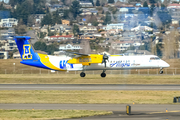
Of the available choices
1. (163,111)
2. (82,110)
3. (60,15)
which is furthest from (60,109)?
(60,15)

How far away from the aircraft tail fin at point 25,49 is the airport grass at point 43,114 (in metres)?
26.2

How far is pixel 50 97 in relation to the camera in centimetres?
2986

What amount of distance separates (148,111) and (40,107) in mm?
8637

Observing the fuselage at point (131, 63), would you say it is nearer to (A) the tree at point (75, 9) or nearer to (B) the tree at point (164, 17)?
(B) the tree at point (164, 17)

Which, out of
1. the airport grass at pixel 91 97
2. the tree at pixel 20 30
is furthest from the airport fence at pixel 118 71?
the tree at pixel 20 30

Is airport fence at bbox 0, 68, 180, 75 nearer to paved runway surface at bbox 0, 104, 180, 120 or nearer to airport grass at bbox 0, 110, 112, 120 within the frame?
paved runway surface at bbox 0, 104, 180, 120

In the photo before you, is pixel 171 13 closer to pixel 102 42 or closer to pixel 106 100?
pixel 102 42

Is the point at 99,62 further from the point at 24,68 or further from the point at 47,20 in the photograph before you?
the point at 47,20

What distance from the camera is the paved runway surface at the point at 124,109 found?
19.5m

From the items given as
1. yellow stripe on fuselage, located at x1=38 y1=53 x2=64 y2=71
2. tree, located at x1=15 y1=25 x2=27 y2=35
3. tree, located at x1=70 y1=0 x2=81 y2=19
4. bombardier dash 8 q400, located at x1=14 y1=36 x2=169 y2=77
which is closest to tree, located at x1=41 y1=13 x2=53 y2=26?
tree, located at x1=70 y1=0 x2=81 y2=19

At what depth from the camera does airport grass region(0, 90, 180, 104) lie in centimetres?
2734

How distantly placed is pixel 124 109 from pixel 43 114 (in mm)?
6215

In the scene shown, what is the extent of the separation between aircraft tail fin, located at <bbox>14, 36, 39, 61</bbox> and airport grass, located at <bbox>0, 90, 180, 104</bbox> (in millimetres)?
15090

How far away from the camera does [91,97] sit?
Answer: 29922 millimetres
